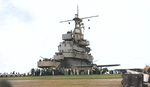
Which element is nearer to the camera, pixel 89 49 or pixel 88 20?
pixel 89 49

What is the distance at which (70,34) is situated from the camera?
47688 mm

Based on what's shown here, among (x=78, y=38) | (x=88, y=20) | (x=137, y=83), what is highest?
(x=88, y=20)

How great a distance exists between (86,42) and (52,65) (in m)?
11.9

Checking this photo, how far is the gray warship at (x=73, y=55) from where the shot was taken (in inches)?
1714

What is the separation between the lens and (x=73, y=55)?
45.3 meters

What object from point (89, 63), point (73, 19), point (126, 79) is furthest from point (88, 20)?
point (126, 79)

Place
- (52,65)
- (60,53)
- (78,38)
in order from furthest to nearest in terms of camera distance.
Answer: (78,38)
(60,53)
(52,65)

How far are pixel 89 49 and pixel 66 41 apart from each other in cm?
834

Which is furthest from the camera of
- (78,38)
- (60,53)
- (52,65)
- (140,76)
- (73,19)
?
(73,19)

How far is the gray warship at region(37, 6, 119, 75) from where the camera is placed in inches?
1714

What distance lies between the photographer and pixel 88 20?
56.7 meters

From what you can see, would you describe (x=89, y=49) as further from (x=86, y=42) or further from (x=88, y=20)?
(x=88, y=20)

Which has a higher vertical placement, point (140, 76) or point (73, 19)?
point (73, 19)

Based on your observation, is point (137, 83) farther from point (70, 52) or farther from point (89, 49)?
point (89, 49)
